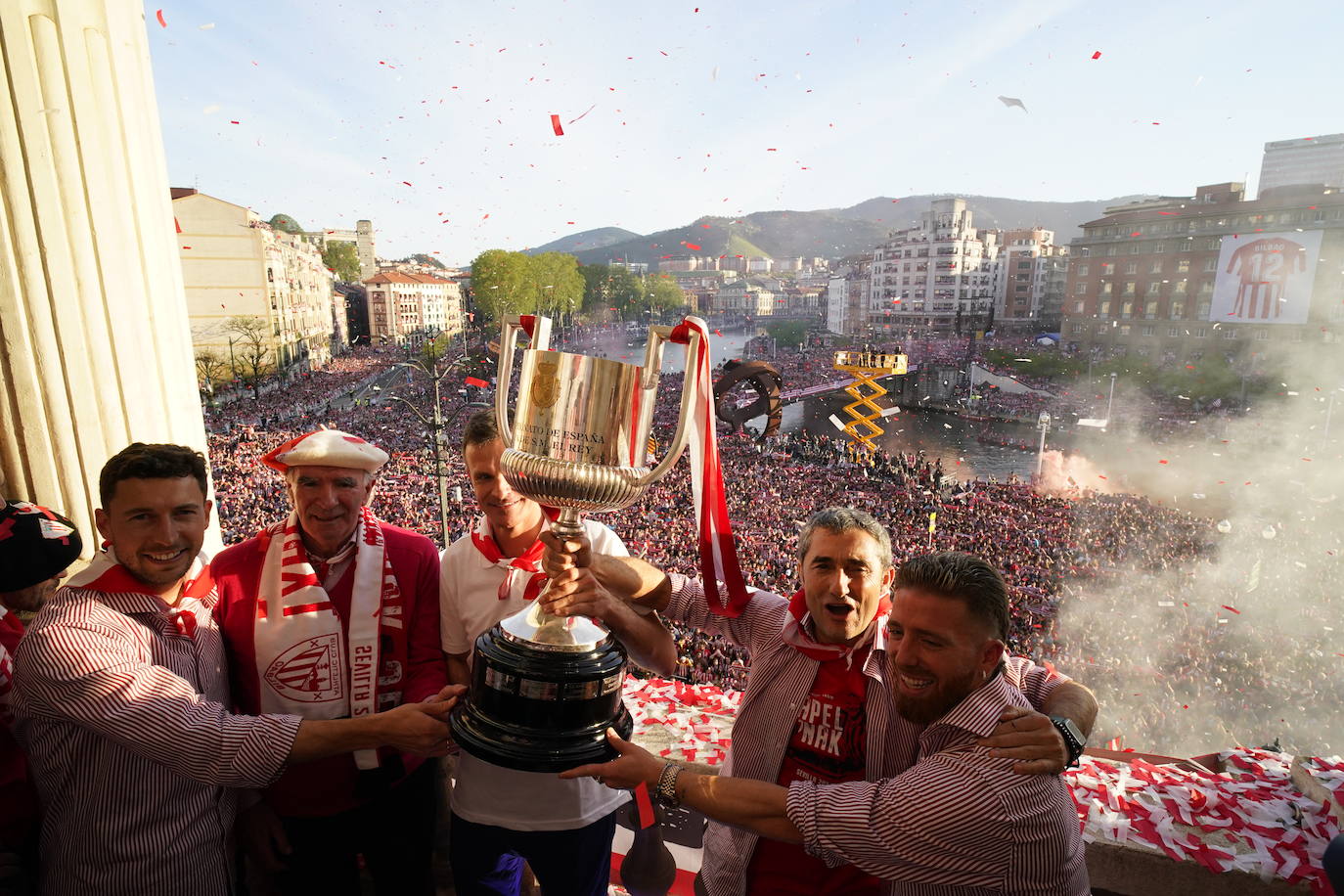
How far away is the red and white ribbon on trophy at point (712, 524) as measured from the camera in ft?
5.40

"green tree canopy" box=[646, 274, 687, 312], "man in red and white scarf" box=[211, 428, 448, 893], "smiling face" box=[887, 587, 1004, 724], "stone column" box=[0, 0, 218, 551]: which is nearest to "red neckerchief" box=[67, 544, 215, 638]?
"man in red and white scarf" box=[211, 428, 448, 893]

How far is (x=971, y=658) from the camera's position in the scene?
1283 mm

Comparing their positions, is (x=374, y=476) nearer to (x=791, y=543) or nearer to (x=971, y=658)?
(x=971, y=658)

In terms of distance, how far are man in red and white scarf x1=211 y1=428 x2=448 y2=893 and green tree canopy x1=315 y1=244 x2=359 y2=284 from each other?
17737 millimetres

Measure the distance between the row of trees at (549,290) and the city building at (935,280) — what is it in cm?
537

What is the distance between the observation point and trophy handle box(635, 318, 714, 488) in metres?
1.41

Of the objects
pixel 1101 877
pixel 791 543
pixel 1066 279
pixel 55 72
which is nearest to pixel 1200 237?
pixel 1066 279

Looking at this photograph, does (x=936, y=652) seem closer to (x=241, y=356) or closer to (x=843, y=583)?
(x=843, y=583)

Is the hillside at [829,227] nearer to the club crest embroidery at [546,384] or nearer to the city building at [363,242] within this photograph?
the city building at [363,242]

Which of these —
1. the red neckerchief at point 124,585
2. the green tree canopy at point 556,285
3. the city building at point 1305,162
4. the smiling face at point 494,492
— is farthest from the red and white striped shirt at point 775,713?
the city building at point 1305,162

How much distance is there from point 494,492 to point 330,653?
0.57m

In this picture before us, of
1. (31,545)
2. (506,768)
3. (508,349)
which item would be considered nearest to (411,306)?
(31,545)

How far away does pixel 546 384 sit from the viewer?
1.45m

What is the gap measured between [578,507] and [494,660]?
0.35 meters
